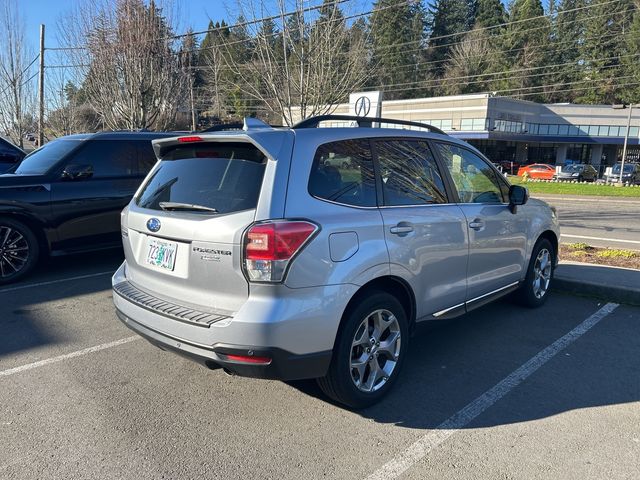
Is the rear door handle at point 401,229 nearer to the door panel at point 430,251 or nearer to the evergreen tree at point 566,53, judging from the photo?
the door panel at point 430,251

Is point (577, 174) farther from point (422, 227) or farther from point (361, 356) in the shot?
point (361, 356)

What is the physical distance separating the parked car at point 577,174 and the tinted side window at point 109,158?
40699 millimetres

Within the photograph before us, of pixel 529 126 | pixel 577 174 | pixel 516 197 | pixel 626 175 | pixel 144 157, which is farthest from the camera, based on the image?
pixel 529 126

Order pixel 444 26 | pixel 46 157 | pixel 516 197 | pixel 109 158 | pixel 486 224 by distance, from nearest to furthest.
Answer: pixel 486 224
pixel 516 197
pixel 46 157
pixel 109 158
pixel 444 26

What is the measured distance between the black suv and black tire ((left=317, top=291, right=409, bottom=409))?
15.8 ft

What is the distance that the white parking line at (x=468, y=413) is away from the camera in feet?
9.17

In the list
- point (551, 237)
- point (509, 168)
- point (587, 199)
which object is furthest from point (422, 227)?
point (509, 168)

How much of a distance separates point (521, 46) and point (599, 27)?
11.8 metres

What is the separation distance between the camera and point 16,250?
249 inches

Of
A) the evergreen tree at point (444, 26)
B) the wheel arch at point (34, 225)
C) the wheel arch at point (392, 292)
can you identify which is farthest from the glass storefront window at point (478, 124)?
the wheel arch at point (392, 292)

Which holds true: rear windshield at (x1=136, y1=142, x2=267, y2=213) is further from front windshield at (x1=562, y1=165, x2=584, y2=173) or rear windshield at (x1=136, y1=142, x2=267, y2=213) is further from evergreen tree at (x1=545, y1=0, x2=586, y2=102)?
evergreen tree at (x1=545, y1=0, x2=586, y2=102)

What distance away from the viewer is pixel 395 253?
3406 mm

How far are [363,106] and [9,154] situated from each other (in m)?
7.57

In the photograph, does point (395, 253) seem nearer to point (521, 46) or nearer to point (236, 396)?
point (236, 396)
